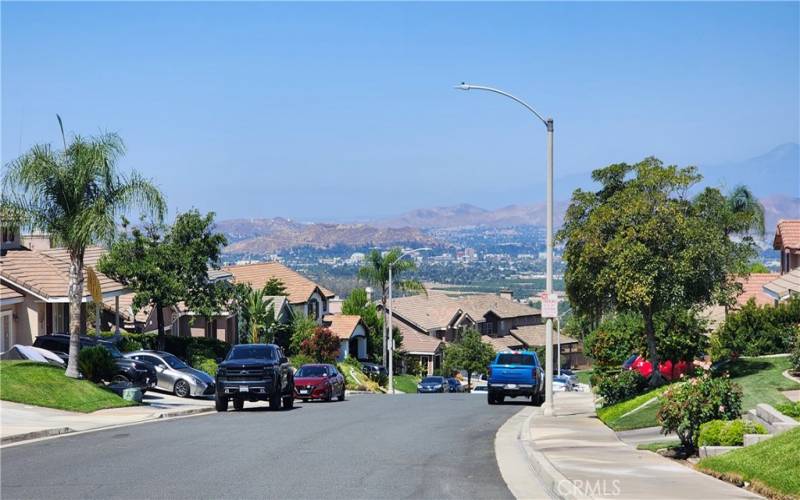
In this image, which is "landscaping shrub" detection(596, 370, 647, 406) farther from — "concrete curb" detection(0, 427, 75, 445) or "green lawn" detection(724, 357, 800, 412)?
"concrete curb" detection(0, 427, 75, 445)

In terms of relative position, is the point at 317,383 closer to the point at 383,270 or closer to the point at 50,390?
the point at 50,390

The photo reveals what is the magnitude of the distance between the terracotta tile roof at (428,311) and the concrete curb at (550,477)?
250 feet


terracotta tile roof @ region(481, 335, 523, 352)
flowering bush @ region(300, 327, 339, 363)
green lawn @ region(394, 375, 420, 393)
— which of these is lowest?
green lawn @ region(394, 375, 420, 393)

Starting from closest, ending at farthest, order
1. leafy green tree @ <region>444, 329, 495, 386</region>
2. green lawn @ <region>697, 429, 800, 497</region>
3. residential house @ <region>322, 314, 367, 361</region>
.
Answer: green lawn @ <region>697, 429, 800, 497</region>, residential house @ <region>322, 314, 367, 361</region>, leafy green tree @ <region>444, 329, 495, 386</region>

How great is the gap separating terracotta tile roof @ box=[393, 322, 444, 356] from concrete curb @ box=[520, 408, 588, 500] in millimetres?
70024

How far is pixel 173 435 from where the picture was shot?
2148 cm

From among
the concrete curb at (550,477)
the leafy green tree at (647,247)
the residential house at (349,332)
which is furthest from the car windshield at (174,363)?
the residential house at (349,332)

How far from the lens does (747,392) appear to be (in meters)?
24.2

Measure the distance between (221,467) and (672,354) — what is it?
20562 millimetres

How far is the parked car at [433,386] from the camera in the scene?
220 feet

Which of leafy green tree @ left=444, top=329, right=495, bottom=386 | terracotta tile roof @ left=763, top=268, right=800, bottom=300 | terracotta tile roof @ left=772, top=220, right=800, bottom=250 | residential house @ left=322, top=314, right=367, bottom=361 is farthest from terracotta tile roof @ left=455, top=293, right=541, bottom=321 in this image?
terracotta tile roof @ left=763, top=268, right=800, bottom=300

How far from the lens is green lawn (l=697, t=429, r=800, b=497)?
1310 cm

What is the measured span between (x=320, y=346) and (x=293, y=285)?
655 inches

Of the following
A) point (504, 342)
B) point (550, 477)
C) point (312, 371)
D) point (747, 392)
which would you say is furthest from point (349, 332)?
point (550, 477)
